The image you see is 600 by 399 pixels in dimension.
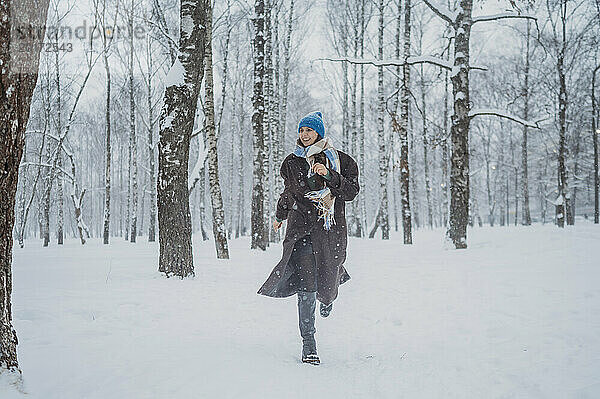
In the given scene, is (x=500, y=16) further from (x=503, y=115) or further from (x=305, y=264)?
(x=305, y=264)

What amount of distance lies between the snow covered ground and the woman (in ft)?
1.65

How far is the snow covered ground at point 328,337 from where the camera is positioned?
276cm

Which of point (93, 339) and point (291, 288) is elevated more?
point (291, 288)

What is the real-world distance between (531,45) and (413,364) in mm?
26604

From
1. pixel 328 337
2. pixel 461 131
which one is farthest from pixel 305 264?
pixel 461 131

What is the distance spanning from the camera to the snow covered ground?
2756 mm

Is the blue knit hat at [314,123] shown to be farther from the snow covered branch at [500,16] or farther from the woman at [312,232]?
the snow covered branch at [500,16]

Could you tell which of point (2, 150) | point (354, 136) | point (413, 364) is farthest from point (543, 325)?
point (354, 136)

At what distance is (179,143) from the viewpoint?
6504 millimetres

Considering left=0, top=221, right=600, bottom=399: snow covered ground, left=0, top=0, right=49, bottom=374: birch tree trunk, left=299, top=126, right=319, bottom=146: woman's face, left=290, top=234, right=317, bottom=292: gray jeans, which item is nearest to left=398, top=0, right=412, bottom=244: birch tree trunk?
left=0, top=221, right=600, bottom=399: snow covered ground

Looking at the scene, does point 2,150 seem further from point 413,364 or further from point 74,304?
point 413,364

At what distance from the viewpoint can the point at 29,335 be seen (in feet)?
11.2

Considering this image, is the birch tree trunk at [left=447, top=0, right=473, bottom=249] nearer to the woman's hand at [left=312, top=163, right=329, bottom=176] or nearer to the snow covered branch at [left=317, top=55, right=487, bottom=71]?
the snow covered branch at [left=317, top=55, right=487, bottom=71]

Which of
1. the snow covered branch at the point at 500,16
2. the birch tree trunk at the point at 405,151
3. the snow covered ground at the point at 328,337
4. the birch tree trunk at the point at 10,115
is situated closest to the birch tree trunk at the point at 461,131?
the snow covered branch at the point at 500,16
